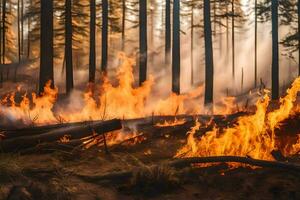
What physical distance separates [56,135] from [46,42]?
31.6ft

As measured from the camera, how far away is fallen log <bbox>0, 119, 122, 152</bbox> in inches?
345

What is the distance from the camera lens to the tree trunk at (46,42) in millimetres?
17578

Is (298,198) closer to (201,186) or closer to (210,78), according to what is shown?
(201,186)

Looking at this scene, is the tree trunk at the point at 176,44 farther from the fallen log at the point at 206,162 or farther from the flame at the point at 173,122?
the fallen log at the point at 206,162

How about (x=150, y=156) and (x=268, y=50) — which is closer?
(x=150, y=156)

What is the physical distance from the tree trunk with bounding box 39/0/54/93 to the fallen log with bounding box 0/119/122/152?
29.7 ft

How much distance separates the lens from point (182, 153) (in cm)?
917

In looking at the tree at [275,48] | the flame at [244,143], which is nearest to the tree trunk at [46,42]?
the flame at [244,143]

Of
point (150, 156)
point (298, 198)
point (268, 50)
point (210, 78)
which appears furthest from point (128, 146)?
point (268, 50)

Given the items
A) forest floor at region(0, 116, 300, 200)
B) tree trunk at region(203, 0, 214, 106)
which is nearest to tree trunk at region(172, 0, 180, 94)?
tree trunk at region(203, 0, 214, 106)

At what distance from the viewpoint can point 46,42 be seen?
17.8 m

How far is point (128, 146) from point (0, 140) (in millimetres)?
3141

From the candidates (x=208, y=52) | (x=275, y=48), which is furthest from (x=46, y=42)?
(x=275, y=48)

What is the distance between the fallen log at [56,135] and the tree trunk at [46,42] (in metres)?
9.04
